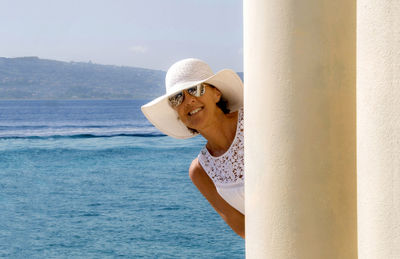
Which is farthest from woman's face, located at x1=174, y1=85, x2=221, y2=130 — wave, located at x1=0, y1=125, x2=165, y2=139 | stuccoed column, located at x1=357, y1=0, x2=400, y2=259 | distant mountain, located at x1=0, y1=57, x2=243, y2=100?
distant mountain, located at x1=0, y1=57, x2=243, y2=100

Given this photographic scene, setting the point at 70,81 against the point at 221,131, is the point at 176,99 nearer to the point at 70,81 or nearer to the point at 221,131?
the point at 221,131

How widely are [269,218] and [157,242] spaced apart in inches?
639

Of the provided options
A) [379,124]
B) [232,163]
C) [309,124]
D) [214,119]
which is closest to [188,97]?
[214,119]

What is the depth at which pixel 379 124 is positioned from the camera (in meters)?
1.16

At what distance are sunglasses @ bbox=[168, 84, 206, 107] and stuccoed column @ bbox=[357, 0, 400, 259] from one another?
1.44 meters

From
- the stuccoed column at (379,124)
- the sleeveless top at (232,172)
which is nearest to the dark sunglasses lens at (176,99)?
the sleeveless top at (232,172)

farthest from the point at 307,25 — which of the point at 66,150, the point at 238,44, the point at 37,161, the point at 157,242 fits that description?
the point at 238,44

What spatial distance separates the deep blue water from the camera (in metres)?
16.9

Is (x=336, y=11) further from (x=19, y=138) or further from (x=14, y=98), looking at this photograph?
(x=14, y=98)

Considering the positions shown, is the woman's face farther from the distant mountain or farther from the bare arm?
the distant mountain

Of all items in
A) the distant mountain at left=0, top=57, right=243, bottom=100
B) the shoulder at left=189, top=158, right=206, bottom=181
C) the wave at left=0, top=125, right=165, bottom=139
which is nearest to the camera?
the shoulder at left=189, top=158, right=206, bottom=181

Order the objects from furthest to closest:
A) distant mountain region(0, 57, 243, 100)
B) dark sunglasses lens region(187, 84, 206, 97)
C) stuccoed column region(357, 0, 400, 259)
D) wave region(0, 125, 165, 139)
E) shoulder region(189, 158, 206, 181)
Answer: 1. distant mountain region(0, 57, 243, 100)
2. wave region(0, 125, 165, 139)
3. shoulder region(189, 158, 206, 181)
4. dark sunglasses lens region(187, 84, 206, 97)
5. stuccoed column region(357, 0, 400, 259)

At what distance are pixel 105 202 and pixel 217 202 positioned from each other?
2031cm

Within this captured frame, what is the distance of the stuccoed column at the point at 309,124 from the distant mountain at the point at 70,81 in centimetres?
10038
